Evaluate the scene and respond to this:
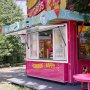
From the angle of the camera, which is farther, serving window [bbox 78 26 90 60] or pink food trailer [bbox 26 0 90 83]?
serving window [bbox 78 26 90 60]

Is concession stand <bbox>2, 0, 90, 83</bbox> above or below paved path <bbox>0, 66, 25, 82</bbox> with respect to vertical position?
above

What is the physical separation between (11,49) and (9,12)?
330cm

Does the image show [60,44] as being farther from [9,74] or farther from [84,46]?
[9,74]

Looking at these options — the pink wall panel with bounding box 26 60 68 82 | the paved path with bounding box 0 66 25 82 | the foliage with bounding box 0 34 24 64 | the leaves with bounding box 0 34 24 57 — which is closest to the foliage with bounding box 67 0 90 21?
the pink wall panel with bounding box 26 60 68 82

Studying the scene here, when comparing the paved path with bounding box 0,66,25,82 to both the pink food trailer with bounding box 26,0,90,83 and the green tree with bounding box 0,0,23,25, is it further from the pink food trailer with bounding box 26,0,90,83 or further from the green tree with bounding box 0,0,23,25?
the green tree with bounding box 0,0,23,25

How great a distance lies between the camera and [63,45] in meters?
10.6

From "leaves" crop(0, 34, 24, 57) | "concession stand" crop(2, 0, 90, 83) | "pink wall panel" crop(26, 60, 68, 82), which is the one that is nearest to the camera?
"concession stand" crop(2, 0, 90, 83)

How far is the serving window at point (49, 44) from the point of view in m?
10.6

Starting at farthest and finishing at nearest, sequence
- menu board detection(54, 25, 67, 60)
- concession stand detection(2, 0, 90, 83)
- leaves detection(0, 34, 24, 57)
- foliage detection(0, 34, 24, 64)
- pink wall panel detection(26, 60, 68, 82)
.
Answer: foliage detection(0, 34, 24, 64) < leaves detection(0, 34, 24, 57) < menu board detection(54, 25, 67, 60) < pink wall panel detection(26, 60, 68, 82) < concession stand detection(2, 0, 90, 83)

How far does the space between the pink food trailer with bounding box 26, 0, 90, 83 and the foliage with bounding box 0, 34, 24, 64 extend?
9.49 meters

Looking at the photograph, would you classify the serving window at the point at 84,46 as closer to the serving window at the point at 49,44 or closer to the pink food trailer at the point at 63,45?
the pink food trailer at the point at 63,45

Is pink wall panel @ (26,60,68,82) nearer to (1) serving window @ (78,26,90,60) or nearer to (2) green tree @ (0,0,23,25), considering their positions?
(1) serving window @ (78,26,90,60)

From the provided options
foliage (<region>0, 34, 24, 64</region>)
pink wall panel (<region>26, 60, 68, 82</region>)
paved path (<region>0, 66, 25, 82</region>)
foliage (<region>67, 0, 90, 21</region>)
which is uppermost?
foliage (<region>67, 0, 90, 21</region>)

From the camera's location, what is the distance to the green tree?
73.3 ft
